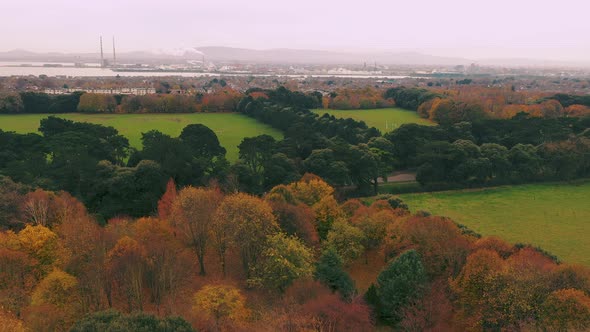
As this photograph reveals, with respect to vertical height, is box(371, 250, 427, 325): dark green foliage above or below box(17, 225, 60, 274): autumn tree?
below

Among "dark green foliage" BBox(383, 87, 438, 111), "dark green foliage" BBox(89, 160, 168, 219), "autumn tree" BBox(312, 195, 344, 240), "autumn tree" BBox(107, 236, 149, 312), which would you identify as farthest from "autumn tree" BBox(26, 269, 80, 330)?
"dark green foliage" BBox(383, 87, 438, 111)

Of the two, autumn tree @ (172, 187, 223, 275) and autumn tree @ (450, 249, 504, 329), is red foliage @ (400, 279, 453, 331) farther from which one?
autumn tree @ (172, 187, 223, 275)

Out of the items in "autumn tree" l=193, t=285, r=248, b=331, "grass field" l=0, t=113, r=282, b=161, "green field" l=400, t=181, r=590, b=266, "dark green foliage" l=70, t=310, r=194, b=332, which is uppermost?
"grass field" l=0, t=113, r=282, b=161

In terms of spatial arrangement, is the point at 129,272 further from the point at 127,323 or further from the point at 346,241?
the point at 346,241

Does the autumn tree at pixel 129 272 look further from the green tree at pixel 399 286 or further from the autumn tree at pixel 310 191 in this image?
the autumn tree at pixel 310 191

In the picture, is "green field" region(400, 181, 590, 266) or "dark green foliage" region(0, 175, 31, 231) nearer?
"dark green foliage" region(0, 175, 31, 231)

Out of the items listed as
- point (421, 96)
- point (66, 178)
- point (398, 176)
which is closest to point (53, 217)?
point (66, 178)
